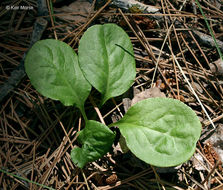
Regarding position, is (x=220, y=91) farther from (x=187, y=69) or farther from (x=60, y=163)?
(x=60, y=163)

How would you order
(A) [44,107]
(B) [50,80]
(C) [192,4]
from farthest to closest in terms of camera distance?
1. (C) [192,4]
2. (A) [44,107]
3. (B) [50,80]

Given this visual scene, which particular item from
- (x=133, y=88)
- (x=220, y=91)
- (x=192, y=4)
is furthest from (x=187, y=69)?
(x=192, y=4)

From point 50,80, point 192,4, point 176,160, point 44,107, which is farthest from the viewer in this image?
point 192,4

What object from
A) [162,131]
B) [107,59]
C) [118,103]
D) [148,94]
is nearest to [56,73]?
[107,59]

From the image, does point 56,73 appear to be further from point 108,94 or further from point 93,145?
point 93,145

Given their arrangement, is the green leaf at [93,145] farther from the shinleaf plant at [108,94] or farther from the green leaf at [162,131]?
A: the green leaf at [162,131]

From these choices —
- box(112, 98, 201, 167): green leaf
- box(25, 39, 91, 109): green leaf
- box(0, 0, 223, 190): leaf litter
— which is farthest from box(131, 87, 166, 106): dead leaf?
box(25, 39, 91, 109): green leaf

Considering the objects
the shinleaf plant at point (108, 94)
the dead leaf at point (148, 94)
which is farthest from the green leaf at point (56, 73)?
the dead leaf at point (148, 94)

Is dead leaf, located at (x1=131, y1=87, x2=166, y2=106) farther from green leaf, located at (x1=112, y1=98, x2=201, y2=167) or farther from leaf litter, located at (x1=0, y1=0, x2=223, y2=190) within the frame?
green leaf, located at (x1=112, y1=98, x2=201, y2=167)
